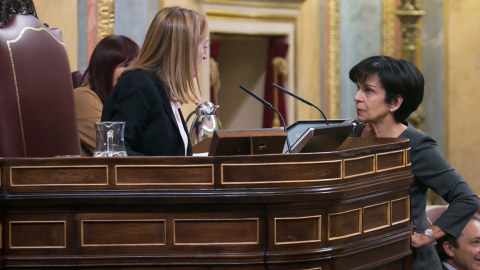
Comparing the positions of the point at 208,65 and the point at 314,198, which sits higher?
the point at 208,65

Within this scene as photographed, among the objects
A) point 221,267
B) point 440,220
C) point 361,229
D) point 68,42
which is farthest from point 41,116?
point 68,42

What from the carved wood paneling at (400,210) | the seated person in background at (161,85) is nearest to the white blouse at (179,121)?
the seated person in background at (161,85)

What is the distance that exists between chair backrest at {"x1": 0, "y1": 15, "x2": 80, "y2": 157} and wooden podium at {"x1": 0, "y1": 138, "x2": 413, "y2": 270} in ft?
1.59

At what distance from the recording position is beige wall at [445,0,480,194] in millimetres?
8086

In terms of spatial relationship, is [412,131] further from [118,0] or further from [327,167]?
[118,0]

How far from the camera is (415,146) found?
301cm

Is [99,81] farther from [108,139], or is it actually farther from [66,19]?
[66,19]

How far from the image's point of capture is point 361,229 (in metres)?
2.50

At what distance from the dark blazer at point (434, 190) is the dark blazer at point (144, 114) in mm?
838

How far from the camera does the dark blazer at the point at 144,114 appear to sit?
2.77m

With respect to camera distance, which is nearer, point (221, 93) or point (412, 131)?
point (412, 131)

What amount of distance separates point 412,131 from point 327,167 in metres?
0.82

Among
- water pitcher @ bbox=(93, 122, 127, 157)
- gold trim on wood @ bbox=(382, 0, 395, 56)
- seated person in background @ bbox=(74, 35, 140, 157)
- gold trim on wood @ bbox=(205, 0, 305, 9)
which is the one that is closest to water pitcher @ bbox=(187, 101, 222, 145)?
seated person in background @ bbox=(74, 35, 140, 157)

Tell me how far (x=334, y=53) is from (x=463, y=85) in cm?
145
